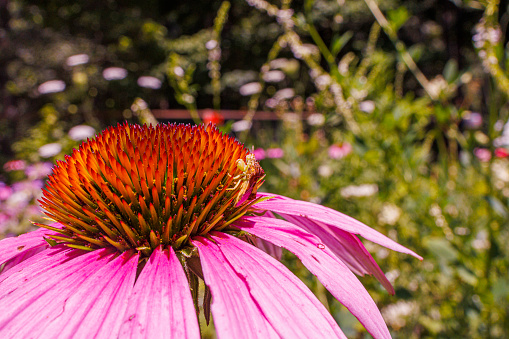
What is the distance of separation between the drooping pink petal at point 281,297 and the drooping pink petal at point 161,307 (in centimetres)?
8

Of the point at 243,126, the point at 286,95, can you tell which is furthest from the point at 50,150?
the point at 286,95

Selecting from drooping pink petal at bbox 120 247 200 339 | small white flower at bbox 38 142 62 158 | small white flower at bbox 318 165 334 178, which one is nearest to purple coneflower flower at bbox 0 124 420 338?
drooping pink petal at bbox 120 247 200 339

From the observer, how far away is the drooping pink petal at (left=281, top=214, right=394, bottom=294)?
25.2 inches

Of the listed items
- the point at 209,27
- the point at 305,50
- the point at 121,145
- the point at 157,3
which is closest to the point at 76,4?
the point at 157,3

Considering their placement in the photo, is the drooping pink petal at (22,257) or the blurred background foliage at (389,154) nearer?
the drooping pink petal at (22,257)

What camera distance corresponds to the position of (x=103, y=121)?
6.18m

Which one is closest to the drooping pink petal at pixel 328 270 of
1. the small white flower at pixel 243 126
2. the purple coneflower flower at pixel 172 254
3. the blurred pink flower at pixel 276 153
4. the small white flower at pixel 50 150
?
the purple coneflower flower at pixel 172 254

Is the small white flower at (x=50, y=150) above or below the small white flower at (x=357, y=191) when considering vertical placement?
above

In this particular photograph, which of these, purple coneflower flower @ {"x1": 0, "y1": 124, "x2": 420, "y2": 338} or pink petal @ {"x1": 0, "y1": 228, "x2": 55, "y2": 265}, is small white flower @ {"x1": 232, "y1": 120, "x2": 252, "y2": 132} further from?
pink petal @ {"x1": 0, "y1": 228, "x2": 55, "y2": 265}

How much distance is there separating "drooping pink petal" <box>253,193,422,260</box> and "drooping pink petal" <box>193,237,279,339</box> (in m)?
0.17

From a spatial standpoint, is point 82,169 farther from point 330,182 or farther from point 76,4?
point 76,4

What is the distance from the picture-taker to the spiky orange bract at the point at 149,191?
21.8 inches

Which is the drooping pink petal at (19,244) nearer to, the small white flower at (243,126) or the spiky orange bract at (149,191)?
the spiky orange bract at (149,191)

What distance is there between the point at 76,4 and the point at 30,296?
1019cm
